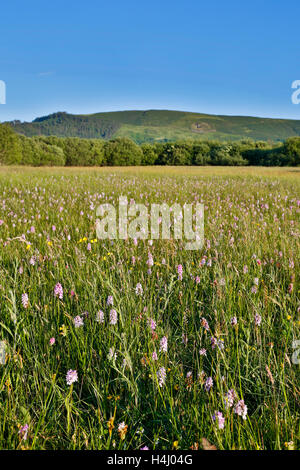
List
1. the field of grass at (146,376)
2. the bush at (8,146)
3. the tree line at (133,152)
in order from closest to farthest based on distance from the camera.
A: the field of grass at (146,376) < the bush at (8,146) < the tree line at (133,152)

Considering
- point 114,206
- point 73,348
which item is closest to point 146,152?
point 114,206

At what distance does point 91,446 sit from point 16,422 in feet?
1.19

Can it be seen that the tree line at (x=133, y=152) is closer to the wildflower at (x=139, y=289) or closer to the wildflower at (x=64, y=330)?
the wildflower at (x=139, y=289)

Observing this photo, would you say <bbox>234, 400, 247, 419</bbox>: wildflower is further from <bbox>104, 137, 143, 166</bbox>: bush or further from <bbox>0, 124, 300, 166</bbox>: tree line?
<bbox>104, 137, 143, 166</bbox>: bush

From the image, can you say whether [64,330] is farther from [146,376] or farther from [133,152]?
[133,152]

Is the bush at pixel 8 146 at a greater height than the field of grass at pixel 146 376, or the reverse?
the bush at pixel 8 146
